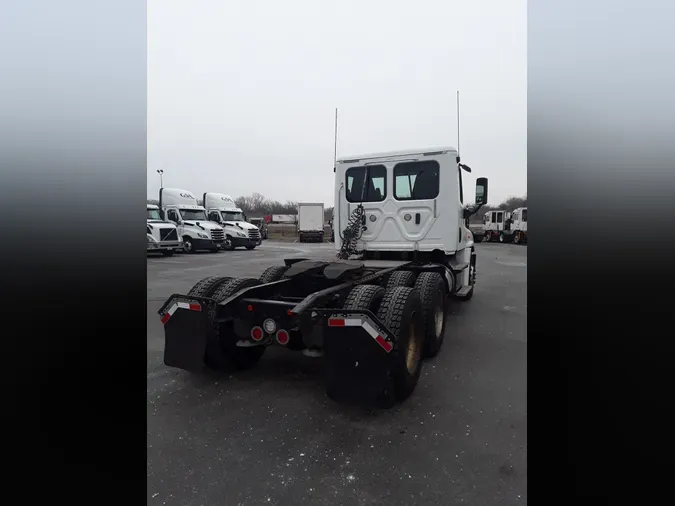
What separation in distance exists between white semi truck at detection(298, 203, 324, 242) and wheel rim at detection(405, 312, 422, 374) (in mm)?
27626

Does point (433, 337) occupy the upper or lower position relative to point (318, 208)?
lower

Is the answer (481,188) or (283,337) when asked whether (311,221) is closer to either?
(481,188)

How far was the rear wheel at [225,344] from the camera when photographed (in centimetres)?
353

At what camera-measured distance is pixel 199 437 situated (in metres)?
A: 2.67

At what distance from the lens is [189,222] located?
19.4 metres

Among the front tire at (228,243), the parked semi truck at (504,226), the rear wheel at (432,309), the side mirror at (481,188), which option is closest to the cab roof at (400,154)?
the side mirror at (481,188)

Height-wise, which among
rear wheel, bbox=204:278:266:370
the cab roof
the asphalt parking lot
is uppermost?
the cab roof

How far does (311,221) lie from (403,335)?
2820 centimetres

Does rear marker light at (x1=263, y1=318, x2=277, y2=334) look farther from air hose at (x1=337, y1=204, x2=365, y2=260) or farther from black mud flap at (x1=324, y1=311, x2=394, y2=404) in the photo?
air hose at (x1=337, y1=204, x2=365, y2=260)

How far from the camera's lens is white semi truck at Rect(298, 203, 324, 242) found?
101ft

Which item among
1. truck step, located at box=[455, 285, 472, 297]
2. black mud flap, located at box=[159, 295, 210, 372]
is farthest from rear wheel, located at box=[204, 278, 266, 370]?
truck step, located at box=[455, 285, 472, 297]
